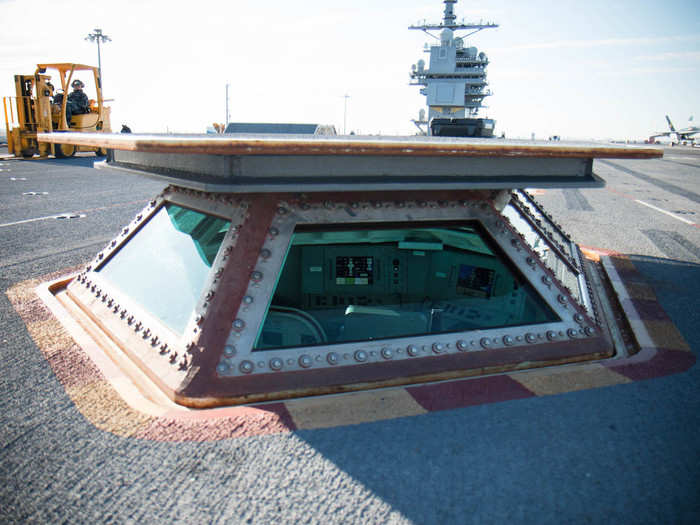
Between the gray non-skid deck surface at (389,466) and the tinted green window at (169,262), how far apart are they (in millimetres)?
629

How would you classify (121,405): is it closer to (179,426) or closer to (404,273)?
(179,426)

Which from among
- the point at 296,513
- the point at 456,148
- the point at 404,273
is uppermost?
the point at 456,148

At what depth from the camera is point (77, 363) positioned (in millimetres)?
2396

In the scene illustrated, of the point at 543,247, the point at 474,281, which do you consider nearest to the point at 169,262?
the point at 474,281

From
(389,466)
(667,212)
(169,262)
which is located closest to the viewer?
(389,466)

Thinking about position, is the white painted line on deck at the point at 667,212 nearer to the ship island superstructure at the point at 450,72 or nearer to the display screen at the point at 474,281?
the display screen at the point at 474,281

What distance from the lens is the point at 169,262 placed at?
2.81 m

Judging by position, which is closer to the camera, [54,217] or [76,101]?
[54,217]

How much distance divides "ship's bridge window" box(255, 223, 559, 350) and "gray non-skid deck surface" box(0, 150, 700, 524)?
0.70 m

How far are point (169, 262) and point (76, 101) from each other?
24317mm

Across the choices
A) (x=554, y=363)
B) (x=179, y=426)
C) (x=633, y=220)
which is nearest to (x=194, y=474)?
(x=179, y=426)

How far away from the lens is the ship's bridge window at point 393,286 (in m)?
2.64

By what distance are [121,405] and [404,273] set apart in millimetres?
1959

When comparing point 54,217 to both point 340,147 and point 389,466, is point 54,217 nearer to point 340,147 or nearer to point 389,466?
point 340,147
